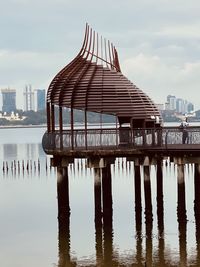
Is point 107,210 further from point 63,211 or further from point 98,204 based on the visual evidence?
point 63,211

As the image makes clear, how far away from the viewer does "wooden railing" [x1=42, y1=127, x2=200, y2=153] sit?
4106 cm

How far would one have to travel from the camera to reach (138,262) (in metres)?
37.2

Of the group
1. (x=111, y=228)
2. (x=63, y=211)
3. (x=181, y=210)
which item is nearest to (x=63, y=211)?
(x=63, y=211)

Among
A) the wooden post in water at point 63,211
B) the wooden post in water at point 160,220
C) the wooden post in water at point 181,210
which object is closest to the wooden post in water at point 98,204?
the wooden post in water at point 63,211

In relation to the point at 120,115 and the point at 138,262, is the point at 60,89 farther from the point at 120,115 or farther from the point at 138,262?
the point at 138,262

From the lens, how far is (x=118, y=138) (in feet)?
135

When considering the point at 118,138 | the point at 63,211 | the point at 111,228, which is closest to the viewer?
the point at 118,138

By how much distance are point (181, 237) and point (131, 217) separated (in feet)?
Result: 26.8

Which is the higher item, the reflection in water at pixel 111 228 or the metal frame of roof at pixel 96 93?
the metal frame of roof at pixel 96 93

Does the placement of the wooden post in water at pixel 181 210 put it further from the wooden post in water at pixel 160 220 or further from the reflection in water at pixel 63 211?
the reflection in water at pixel 63 211

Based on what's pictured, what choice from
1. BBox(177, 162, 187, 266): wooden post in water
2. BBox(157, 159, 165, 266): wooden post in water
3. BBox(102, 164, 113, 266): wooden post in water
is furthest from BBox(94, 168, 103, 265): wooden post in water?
BBox(177, 162, 187, 266): wooden post in water

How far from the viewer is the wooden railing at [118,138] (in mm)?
41062

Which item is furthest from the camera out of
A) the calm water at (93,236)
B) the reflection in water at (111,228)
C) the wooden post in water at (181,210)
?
the wooden post in water at (181,210)

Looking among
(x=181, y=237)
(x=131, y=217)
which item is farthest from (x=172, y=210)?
(x=181, y=237)
